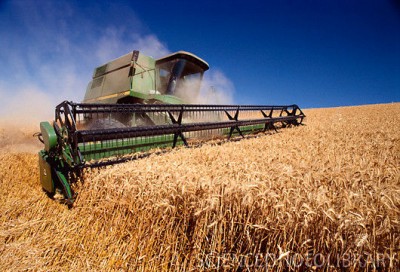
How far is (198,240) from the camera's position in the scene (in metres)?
1.57

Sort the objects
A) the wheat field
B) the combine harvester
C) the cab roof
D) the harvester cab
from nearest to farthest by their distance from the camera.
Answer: the wheat field, the combine harvester, the harvester cab, the cab roof

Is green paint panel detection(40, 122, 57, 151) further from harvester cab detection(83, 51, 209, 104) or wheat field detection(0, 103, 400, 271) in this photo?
harvester cab detection(83, 51, 209, 104)

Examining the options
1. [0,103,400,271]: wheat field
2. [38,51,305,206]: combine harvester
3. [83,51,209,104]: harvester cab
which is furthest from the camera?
[83,51,209,104]: harvester cab

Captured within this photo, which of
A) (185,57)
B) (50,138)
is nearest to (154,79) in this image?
(185,57)

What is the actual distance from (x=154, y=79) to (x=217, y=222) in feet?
20.1

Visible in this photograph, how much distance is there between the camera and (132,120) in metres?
5.35

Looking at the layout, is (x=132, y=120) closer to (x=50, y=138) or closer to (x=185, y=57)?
(x=50, y=138)

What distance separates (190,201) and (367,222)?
1.09 meters

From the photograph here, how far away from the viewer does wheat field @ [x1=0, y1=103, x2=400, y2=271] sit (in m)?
1.20

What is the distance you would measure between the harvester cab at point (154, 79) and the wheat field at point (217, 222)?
13.5 ft

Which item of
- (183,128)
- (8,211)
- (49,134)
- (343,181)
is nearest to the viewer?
(343,181)

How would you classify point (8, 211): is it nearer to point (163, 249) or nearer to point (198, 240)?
point (163, 249)

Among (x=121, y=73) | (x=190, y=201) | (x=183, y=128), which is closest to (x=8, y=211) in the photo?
(x=190, y=201)

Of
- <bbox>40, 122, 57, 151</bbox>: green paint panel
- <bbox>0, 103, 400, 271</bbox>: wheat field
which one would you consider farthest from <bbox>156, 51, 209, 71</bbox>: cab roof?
<bbox>0, 103, 400, 271</bbox>: wheat field
